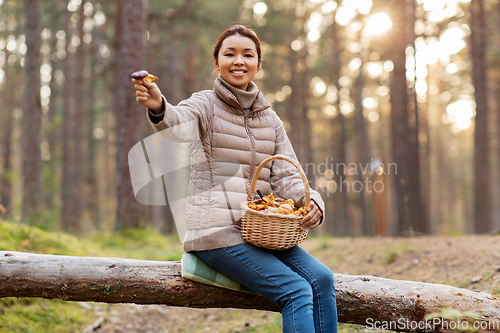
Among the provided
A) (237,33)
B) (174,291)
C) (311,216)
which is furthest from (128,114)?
(311,216)

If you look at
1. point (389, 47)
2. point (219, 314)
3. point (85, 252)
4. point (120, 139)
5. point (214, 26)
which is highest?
point (214, 26)

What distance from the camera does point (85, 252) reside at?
18.2 feet

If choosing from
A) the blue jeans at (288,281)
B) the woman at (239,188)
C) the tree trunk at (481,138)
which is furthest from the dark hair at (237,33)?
the tree trunk at (481,138)

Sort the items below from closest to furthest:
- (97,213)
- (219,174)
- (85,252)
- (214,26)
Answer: (219,174), (85,252), (214,26), (97,213)

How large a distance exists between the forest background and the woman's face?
91.4 inches

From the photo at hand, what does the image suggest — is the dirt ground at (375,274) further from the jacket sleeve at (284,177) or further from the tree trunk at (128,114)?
the tree trunk at (128,114)

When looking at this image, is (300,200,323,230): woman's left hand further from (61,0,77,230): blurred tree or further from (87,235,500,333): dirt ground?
(61,0,77,230): blurred tree

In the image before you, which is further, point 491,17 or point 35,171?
point 491,17

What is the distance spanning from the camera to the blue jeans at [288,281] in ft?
7.19

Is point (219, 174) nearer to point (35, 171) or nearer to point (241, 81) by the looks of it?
point (241, 81)

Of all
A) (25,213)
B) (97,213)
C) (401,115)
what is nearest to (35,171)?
(25,213)

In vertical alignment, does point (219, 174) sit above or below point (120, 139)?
below

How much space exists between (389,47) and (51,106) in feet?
49.0

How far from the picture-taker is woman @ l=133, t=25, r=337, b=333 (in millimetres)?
2229
